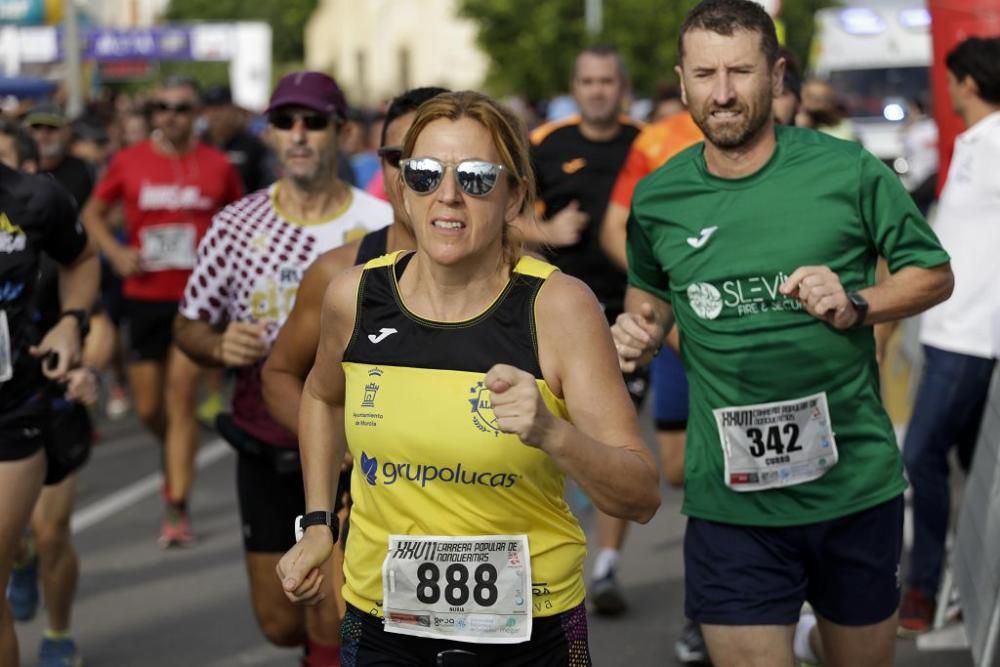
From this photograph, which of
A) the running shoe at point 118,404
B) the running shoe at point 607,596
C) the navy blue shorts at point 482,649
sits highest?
the navy blue shorts at point 482,649

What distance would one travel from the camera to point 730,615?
4426 mm

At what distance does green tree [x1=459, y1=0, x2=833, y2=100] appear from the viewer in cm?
4284

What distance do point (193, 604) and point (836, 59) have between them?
21600 mm

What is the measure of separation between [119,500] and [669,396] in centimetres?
413

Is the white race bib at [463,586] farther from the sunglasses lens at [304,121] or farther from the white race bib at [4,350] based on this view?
the sunglasses lens at [304,121]

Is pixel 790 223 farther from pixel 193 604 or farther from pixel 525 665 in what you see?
pixel 193 604

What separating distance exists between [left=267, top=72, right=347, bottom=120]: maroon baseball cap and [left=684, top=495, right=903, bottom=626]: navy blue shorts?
1951 millimetres

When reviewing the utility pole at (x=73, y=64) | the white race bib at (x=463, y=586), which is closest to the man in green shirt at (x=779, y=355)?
the white race bib at (x=463, y=586)

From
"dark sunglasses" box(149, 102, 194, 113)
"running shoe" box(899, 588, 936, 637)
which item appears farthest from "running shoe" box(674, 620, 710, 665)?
"dark sunglasses" box(149, 102, 194, 113)

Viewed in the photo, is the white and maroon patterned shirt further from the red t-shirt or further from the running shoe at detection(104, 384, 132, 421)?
the running shoe at detection(104, 384, 132, 421)

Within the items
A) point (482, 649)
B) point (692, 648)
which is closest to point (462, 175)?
point (482, 649)

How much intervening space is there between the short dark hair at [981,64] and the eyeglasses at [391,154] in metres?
2.49

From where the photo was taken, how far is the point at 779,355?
4438 mm

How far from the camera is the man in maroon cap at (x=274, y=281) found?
5383mm
